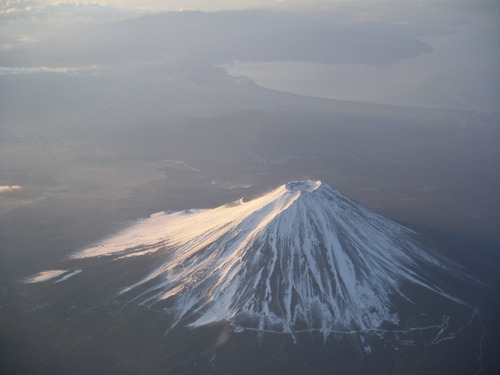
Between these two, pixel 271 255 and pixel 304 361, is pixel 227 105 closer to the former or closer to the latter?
pixel 271 255

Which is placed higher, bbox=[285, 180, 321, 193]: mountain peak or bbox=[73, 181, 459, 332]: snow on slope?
bbox=[285, 180, 321, 193]: mountain peak

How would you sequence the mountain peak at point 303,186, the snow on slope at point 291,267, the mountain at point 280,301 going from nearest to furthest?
the mountain at point 280,301 → the snow on slope at point 291,267 → the mountain peak at point 303,186

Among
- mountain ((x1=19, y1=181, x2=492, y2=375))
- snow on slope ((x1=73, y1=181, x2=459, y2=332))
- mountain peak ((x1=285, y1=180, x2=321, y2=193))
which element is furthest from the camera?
Result: mountain peak ((x1=285, y1=180, x2=321, y2=193))

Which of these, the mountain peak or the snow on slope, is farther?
the mountain peak

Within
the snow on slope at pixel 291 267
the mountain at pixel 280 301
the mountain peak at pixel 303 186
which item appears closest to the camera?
the mountain at pixel 280 301

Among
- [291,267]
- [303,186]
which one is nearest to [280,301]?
[291,267]

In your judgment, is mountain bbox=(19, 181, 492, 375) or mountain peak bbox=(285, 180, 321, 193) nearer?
mountain bbox=(19, 181, 492, 375)

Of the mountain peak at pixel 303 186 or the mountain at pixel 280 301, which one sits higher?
the mountain peak at pixel 303 186

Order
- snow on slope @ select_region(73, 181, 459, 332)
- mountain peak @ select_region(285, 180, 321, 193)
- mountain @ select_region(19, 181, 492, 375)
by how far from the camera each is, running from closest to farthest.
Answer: mountain @ select_region(19, 181, 492, 375), snow on slope @ select_region(73, 181, 459, 332), mountain peak @ select_region(285, 180, 321, 193)

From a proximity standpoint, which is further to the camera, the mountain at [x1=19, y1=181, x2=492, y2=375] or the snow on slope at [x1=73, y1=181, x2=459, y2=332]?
the snow on slope at [x1=73, y1=181, x2=459, y2=332]
